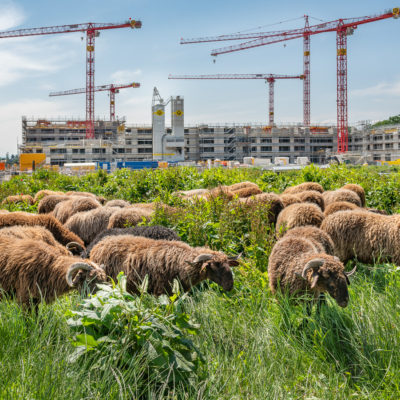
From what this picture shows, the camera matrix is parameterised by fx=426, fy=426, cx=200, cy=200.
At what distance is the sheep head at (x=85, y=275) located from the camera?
16.9 ft

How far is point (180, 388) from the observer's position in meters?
3.58

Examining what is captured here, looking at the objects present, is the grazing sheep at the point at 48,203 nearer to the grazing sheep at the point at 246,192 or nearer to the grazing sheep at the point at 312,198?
the grazing sheep at the point at 246,192

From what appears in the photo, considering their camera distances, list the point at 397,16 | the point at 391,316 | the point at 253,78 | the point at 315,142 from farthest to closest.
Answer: the point at 253,78 → the point at 315,142 → the point at 397,16 → the point at 391,316

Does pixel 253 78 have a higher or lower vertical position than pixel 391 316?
higher

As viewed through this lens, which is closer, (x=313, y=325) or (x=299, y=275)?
(x=313, y=325)

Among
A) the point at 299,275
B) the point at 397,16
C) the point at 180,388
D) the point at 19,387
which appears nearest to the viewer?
the point at 19,387

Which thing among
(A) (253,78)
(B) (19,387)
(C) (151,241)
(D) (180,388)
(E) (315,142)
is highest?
(A) (253,78)

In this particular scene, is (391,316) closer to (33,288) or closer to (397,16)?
(33,288)

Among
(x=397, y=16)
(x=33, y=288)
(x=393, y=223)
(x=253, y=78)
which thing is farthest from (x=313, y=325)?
(x=253, y=78)

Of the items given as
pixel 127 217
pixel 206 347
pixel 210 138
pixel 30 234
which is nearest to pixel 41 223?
pixel 30 234

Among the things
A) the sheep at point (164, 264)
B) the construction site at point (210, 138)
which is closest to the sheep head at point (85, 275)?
the sheep at point (164, 264)

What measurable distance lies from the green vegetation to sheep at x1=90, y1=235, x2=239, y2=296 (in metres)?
0.32

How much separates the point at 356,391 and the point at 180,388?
1.79 m

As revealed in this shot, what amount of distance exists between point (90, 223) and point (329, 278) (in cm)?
689
